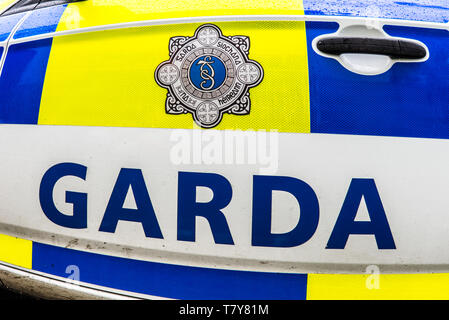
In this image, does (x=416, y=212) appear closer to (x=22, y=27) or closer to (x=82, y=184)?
(x=82, y=184)

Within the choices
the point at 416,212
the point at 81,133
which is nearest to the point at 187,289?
the point at 81,133

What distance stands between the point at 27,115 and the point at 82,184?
0.89 ft

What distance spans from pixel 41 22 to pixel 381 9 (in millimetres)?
1064

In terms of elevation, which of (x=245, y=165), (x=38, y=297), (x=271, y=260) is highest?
(x=245, y=165)

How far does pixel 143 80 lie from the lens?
101 cm

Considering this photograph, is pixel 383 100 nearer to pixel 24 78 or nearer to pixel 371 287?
pixel 371 287

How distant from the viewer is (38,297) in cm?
113

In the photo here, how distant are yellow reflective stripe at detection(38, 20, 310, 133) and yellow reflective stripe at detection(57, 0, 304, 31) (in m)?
0.04

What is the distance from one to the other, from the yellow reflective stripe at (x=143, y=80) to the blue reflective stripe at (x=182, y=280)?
409 millimetres

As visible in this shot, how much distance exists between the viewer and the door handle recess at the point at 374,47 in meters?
0.99

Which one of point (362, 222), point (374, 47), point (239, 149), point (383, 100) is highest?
point (374, 47)

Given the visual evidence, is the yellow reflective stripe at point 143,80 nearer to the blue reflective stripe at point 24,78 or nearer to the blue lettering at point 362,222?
the blue reflective stripe at point 24,78

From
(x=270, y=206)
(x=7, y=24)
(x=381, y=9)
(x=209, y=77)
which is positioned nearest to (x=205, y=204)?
(x=270, y=206)

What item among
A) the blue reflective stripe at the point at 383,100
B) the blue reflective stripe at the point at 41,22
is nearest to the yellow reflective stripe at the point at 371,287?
the blue reflective stripe at the point at 383,100
